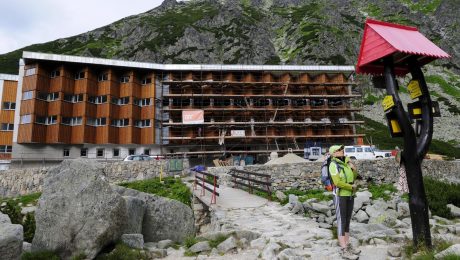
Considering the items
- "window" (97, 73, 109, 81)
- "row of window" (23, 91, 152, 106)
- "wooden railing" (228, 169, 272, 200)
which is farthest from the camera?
"window" (97, 73, 109, 81)

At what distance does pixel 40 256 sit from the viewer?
23.5 feet

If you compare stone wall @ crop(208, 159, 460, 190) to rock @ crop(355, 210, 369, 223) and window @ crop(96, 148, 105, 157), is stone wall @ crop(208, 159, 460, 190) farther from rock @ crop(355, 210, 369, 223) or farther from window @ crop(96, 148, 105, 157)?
window @ crop(96, 148, 105, 157)

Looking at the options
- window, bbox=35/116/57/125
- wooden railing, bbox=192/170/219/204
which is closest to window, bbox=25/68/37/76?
window, bbox=35/116/57/125

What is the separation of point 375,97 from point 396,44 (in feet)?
327

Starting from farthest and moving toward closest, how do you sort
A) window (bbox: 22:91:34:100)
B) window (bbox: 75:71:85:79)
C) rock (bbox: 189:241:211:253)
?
1. window (bbox: 75:71:85:79)
2. window (bbox: 22:91:34:100)
3. rock (bbox: 189:241:211:253)

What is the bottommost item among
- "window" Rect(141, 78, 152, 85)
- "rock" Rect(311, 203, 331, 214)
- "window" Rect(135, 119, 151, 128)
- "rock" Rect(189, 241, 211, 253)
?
"rock" Rect(189, 241, 211, 253)

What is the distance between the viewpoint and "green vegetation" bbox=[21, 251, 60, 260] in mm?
7113

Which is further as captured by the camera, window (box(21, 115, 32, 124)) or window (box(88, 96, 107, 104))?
window (box(88, 96, 107, 104))

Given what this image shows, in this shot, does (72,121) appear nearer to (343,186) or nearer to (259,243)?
(259,243)

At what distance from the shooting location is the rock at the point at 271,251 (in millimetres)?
6809

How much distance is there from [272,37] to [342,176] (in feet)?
440

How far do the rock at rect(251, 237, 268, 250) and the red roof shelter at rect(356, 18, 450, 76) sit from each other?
4793 mm

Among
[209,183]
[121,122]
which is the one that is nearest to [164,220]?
[209,183]

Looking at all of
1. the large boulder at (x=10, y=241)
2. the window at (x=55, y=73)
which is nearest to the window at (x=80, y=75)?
the window at (x=55, y=73)
